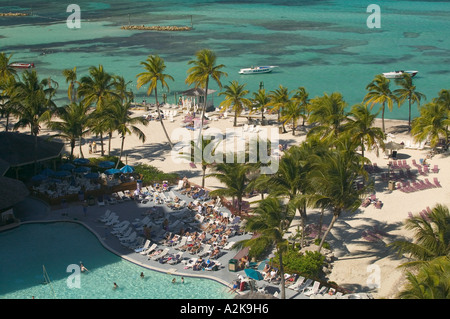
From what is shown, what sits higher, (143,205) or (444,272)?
(444,272)

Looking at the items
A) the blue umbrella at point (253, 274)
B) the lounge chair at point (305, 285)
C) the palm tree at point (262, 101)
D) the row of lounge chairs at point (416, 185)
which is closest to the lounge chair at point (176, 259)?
the blue umbrella at point (253, 274)

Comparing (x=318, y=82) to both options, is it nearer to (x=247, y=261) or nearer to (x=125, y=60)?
(x=125, y=60)

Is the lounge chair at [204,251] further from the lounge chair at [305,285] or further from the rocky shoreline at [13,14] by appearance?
the rocky shoreline at [13,14]

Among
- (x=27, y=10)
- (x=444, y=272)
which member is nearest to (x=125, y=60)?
(x=444, y=272)

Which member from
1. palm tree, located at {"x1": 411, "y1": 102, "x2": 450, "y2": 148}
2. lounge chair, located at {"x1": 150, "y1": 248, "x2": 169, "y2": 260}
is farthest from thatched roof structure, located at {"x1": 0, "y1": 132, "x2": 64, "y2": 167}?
palm tree, located at {"x1": 411, "y1": 102, "x2": 450, "y2": 148}

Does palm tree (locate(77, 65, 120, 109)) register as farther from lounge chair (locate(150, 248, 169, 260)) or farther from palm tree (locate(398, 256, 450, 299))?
palm tree (locate(398, 256, 450, 299))
